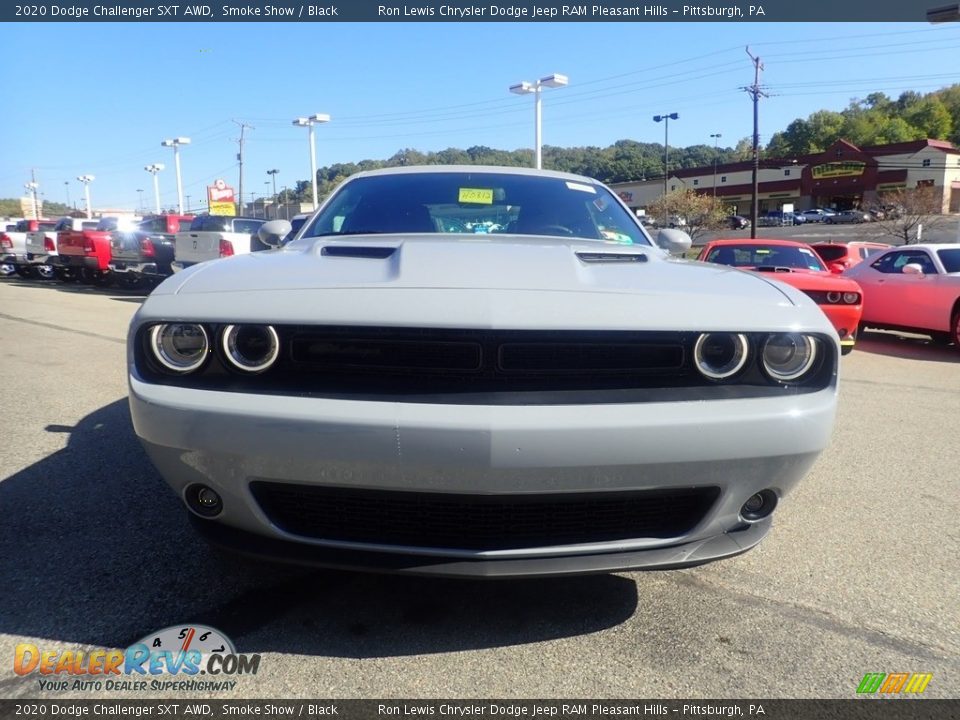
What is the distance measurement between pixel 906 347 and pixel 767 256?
258cm

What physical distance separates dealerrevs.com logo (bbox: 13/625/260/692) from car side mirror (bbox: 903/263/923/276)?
9256 millimetres

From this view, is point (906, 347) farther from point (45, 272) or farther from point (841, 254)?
point (45, 272)

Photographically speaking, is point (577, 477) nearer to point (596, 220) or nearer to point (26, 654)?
point (26, 654)

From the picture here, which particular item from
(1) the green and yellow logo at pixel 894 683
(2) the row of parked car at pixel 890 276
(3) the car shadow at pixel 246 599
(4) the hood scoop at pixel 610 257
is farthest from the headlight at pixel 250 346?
(2) the row of parked car at pixel 890 276

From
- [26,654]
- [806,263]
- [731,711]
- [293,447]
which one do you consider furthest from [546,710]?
[806,263]

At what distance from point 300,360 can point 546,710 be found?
1139 mm

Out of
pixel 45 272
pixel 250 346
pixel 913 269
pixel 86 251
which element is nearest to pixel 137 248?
pixel 86 251

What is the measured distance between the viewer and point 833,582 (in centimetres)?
252

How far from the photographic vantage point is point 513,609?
2.27m

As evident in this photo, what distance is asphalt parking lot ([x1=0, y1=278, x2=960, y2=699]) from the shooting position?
194 centimetres

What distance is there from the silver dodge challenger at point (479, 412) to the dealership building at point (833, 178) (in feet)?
208

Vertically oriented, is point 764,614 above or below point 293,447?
below

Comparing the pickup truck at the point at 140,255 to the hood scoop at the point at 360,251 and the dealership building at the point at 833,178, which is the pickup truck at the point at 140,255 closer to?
the hood scoop at the point at 360,251

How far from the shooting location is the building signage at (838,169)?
67.4 metres
